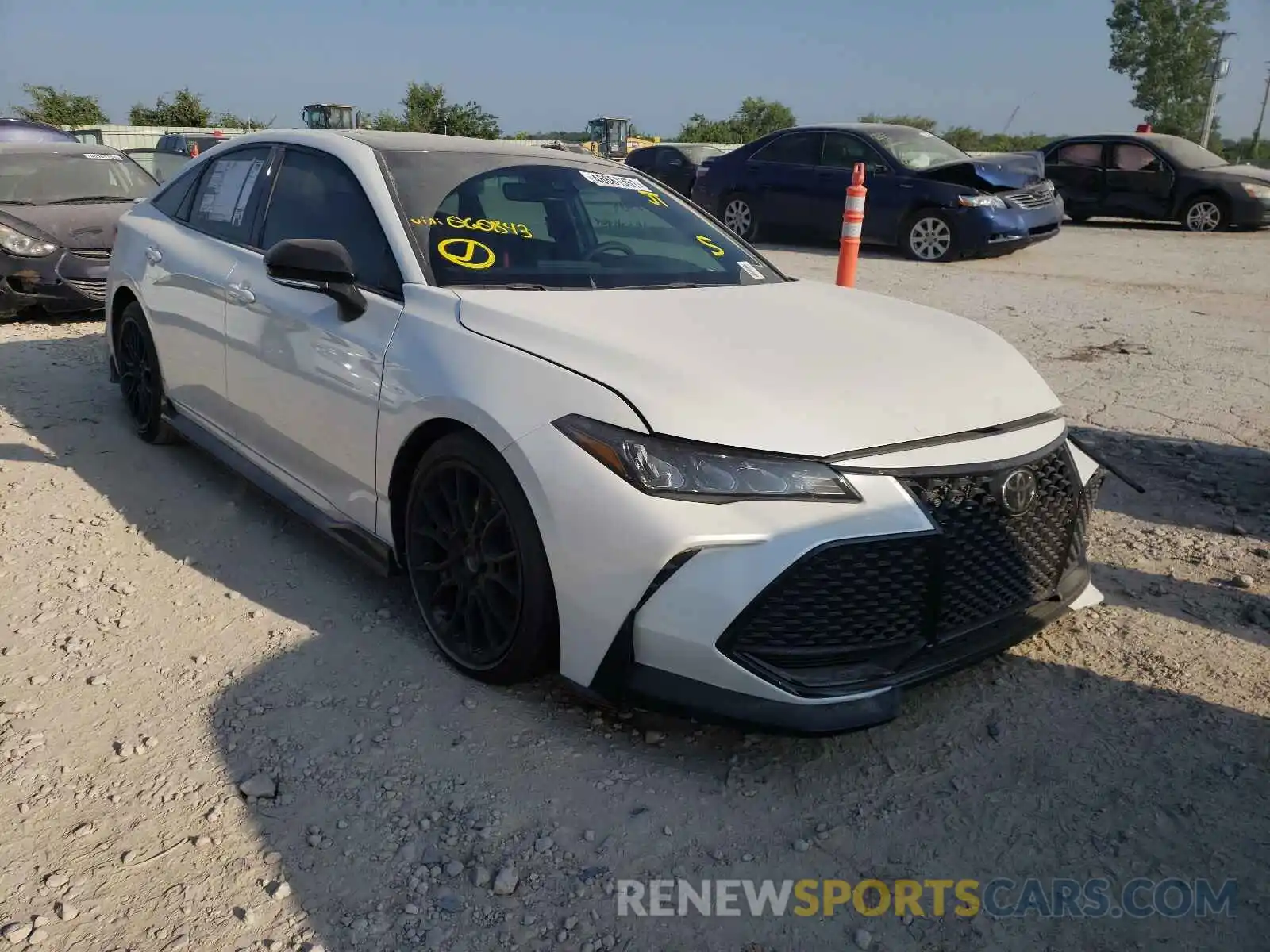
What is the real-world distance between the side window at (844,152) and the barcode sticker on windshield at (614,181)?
8591mm

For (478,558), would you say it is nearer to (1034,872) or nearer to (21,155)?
(1034,872)

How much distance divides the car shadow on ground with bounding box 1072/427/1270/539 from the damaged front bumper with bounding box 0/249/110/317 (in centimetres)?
686

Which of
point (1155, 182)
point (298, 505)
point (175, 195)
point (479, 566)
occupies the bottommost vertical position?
point (298, 505)

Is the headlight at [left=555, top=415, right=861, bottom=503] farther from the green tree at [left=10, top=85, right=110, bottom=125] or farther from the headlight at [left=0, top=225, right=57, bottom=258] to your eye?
the green tree at [left=10, top=85, right=110, bottom=125]

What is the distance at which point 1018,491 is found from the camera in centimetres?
250

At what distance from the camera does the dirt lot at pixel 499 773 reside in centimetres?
207

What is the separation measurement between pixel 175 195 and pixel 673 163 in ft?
42.1

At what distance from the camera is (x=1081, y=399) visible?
568cm

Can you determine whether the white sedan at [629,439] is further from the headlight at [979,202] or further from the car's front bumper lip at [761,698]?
the headlight at [979,202]

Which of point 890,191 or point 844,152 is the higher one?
point 844,152

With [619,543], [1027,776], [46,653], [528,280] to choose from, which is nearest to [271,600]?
[46,653]

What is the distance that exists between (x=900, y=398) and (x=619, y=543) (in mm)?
820

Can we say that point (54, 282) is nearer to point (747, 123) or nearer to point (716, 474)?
point (716, 474)

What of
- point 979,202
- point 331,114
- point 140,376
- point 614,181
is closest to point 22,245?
point 140,376
